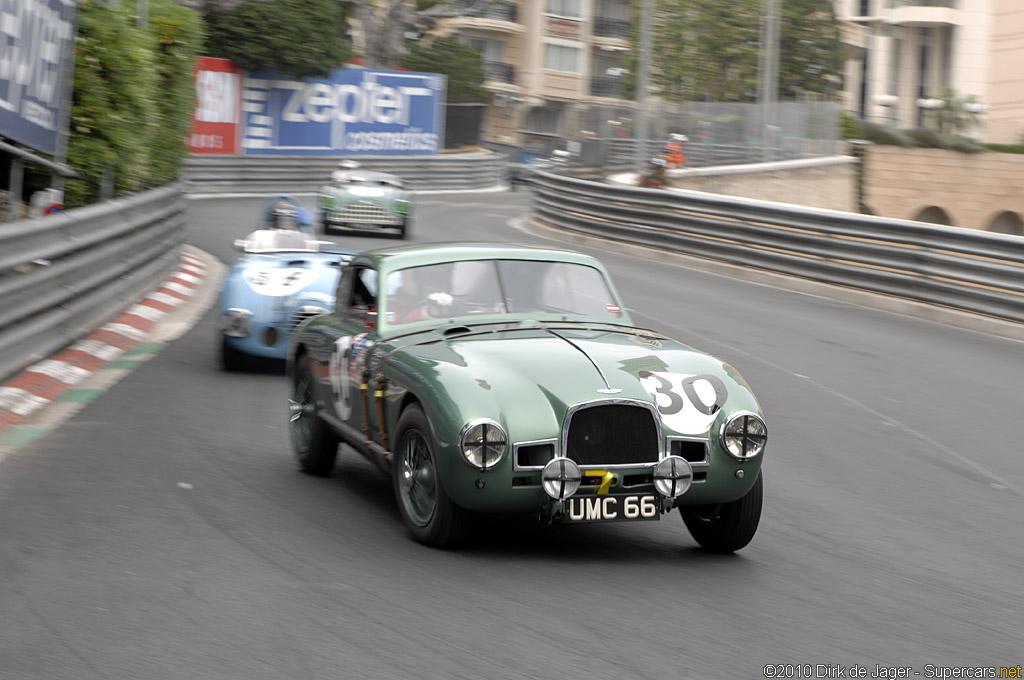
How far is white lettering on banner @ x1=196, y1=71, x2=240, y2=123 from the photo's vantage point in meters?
43.5

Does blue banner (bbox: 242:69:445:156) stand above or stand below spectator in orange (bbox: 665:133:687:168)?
above

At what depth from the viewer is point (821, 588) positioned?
19.5 ft

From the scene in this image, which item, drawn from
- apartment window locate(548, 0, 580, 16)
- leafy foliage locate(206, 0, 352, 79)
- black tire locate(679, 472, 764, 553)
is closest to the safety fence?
leafy foliage locate(206, 0, 352, 79)

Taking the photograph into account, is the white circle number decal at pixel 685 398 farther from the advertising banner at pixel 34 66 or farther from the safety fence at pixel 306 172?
the safety fence at pixel 306 172

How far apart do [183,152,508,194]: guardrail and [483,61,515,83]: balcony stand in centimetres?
3525

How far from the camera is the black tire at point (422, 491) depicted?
6055mm

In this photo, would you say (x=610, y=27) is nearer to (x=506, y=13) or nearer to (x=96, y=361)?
(x=506, y=13)

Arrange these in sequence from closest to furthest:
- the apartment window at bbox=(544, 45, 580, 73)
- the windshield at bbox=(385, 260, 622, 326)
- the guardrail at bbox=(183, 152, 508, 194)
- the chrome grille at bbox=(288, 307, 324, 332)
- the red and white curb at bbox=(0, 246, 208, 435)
A: the windshield at bbox=(385, 260, 622, 326)
the red and white curb at bbox=(0, 246, 208, 435)
the chrome grille at bbox=(288, 307, 324, 332)
the guardrail at bbox=(183, 152, 508, 194)
the apartment window at bbox=(544, 45, 580, 73)

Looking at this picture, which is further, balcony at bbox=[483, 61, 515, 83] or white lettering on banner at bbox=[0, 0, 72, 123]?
balcony at bbox=[483, 61, 515, 83]

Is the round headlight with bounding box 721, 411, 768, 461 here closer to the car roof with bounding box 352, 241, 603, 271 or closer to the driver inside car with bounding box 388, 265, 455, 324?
the car roof with bounding box 352, 241, 603, 271

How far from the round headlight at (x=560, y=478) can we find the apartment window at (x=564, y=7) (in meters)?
85.1

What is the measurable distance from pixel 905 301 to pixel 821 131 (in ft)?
71.7

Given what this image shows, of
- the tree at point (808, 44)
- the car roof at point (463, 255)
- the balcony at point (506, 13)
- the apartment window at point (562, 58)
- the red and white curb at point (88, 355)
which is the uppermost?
the balcony at point (506, 13)

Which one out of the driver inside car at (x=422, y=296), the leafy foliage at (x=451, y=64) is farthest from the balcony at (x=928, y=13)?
the driver inside car at (x=422, y=296)
